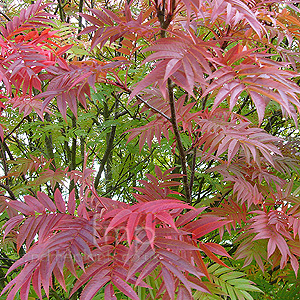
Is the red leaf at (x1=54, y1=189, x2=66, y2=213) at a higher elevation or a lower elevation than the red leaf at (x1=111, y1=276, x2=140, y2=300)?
higher

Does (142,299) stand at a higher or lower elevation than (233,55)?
lower

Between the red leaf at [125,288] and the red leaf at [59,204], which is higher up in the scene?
the red leaf at [59,204]

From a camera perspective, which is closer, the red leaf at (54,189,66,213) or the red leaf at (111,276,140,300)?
the red leaf at (111,276,140,300)

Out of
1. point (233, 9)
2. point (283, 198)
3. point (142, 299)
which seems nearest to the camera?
point (233, 9)

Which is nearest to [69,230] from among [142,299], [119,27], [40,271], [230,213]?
[40,271]

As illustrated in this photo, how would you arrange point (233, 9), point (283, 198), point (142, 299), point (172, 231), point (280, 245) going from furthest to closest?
point (283, 198) → point (280, 245) → point (142, 299) → point (233, 9) → point (172, 231)

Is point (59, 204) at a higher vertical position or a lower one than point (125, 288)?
higher

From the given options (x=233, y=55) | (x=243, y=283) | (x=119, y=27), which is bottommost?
(x=243, y=283)

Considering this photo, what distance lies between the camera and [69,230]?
0.68m

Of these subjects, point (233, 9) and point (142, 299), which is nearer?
point (233, 9)

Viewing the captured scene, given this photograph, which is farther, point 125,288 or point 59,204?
point 59,204

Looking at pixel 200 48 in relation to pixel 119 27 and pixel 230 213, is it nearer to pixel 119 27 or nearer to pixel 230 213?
pixel 119 27

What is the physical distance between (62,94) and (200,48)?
484mm

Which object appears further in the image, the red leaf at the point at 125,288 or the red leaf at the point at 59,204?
the red leaf at the point at 59,204
